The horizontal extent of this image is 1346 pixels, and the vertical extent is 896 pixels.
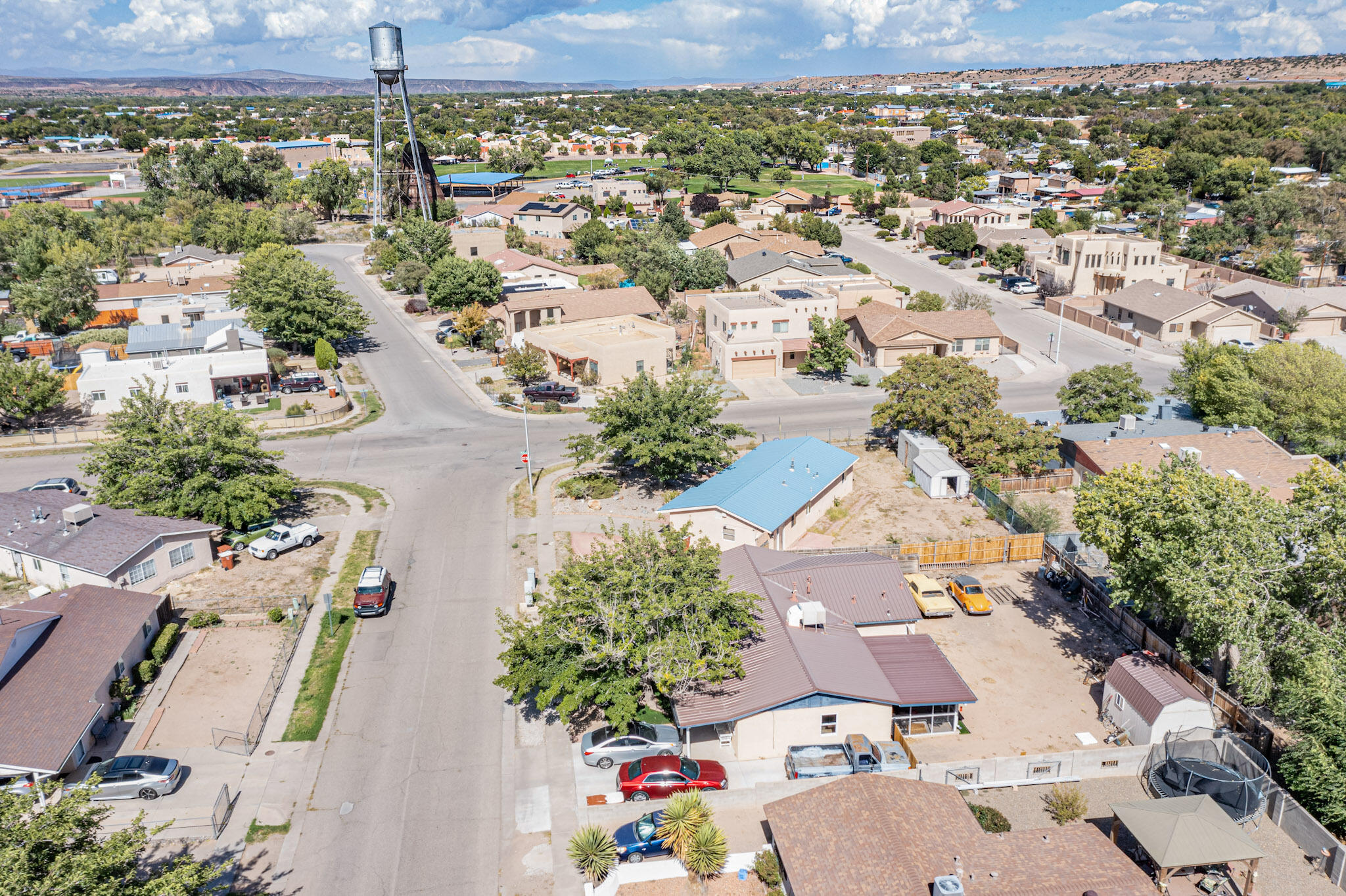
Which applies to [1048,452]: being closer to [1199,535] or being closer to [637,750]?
[1199,535]

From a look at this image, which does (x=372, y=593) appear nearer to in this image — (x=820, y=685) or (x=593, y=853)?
(x=593, y=853)

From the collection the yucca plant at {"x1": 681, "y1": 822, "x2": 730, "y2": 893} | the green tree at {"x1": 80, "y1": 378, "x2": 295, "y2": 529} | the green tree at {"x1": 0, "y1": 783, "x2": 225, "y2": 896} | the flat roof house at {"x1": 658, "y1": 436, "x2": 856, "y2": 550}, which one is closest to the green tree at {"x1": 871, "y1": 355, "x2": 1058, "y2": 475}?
the flat roof house at {"x1": 658, "y1": 436, "x2": 856, "y2": 550}

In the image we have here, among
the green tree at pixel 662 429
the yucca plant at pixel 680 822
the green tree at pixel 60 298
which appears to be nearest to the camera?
the yucca plant at pixel 680 822

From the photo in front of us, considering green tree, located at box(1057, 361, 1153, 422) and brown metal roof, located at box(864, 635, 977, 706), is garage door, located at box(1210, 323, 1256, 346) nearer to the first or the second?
green tree, located at box(1057, 361, 1153, 422)

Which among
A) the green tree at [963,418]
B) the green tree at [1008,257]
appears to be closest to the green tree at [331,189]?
the green tree at [1008,257]

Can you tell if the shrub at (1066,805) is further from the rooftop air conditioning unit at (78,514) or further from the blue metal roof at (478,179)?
the blue metal roof at (478,179)
